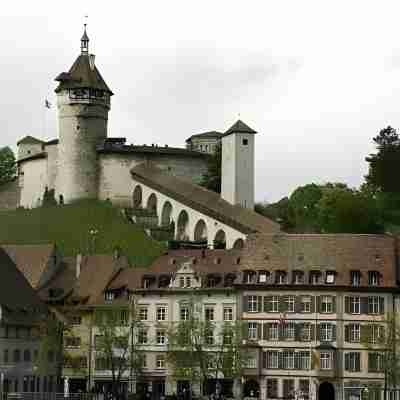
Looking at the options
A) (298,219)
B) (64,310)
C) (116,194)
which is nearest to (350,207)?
(298,219)

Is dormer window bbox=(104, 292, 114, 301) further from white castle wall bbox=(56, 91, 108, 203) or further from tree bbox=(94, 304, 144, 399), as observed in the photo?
white castle wall bbox=(56, 91, 108, 203)

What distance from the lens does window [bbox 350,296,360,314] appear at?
118 metres

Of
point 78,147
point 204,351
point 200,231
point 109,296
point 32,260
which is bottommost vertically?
point 204,351

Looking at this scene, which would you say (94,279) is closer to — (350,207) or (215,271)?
(215,271)

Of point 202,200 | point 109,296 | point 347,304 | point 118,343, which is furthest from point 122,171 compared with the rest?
point 347,304

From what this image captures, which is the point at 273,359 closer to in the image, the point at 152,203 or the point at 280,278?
the point at 280,278

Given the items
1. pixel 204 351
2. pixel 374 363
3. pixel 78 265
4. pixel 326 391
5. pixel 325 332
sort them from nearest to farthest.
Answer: pixel 374 363, pixel 204 351, pixel 326 391, pixel 325 332, pixel 78 265

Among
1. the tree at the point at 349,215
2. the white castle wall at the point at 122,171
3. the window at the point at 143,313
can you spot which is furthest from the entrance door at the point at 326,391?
the white castle wall at the point at 122,171

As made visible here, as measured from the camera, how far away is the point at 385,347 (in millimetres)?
112438

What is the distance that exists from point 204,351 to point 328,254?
43.3 ft

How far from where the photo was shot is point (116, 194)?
624 feet

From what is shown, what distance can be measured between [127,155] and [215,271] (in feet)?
231

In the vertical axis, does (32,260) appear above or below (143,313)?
above

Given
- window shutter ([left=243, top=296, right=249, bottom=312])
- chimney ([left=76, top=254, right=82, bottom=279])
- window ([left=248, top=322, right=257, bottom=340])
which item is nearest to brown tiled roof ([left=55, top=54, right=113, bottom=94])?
Answer: chimney ([left=76, top=254, right=82, bottom=279])
